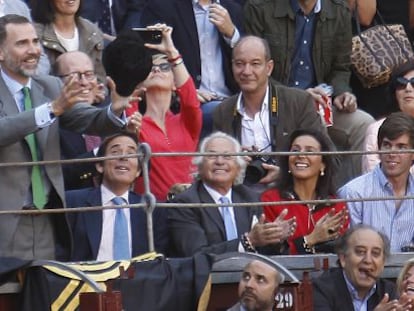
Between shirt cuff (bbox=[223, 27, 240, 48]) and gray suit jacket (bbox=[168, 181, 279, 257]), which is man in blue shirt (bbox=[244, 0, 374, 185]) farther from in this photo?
gray suit jacket (bbox=[168, 181, 279, 257])

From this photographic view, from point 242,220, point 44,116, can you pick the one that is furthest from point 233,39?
point 44,116

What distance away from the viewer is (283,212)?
439 inches

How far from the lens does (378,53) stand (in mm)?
13930

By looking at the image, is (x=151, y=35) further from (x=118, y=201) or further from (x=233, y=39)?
(x=118, y=201)

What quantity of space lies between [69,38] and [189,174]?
141 centimetres

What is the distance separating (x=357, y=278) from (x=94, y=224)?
1.66 metres

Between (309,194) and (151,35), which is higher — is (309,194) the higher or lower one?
the lower one

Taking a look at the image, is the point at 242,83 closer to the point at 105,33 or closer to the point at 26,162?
the point at 105,33

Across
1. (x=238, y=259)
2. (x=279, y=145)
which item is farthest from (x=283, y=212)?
(x=279, y=145)

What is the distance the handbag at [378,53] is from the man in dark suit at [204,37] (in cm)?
99

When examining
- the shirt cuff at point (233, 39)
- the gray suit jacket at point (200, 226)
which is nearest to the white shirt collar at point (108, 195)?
the gray suit jacket at point (200, 226)

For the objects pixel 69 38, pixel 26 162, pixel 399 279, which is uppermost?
pixel 69 38

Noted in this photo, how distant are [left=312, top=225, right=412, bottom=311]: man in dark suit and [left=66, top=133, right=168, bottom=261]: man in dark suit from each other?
1148 mm

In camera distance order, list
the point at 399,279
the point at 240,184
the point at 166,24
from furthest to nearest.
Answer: the point at 166,24 < the point at 240,184 < the point at 399,279
